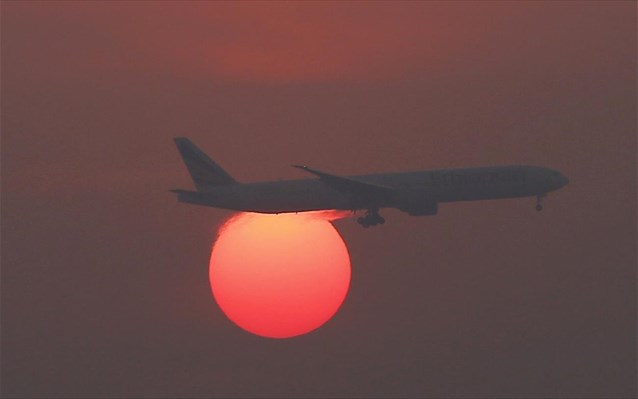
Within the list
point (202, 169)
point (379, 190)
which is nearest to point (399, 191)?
point (379, 190)

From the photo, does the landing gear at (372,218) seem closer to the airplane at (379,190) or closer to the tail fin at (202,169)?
the airplane at (379,190)

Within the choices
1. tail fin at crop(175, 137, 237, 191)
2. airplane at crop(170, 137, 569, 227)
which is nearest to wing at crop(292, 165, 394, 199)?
airplane at crop(170, 137, 569, 227)

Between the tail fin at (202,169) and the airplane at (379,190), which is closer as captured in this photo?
the airplane at (379,190)

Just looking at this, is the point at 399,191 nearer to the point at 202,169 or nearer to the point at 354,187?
the point at 354,187

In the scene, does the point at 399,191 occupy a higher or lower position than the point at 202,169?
lower

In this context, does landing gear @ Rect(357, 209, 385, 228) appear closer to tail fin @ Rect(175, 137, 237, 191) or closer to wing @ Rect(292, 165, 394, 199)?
wing @ Rect(292, 165, 394, 199)

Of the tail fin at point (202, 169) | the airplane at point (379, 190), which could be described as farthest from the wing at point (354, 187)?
the tail fin at point (202, 169)

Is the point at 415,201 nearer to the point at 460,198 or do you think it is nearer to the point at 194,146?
the point at 460,198
